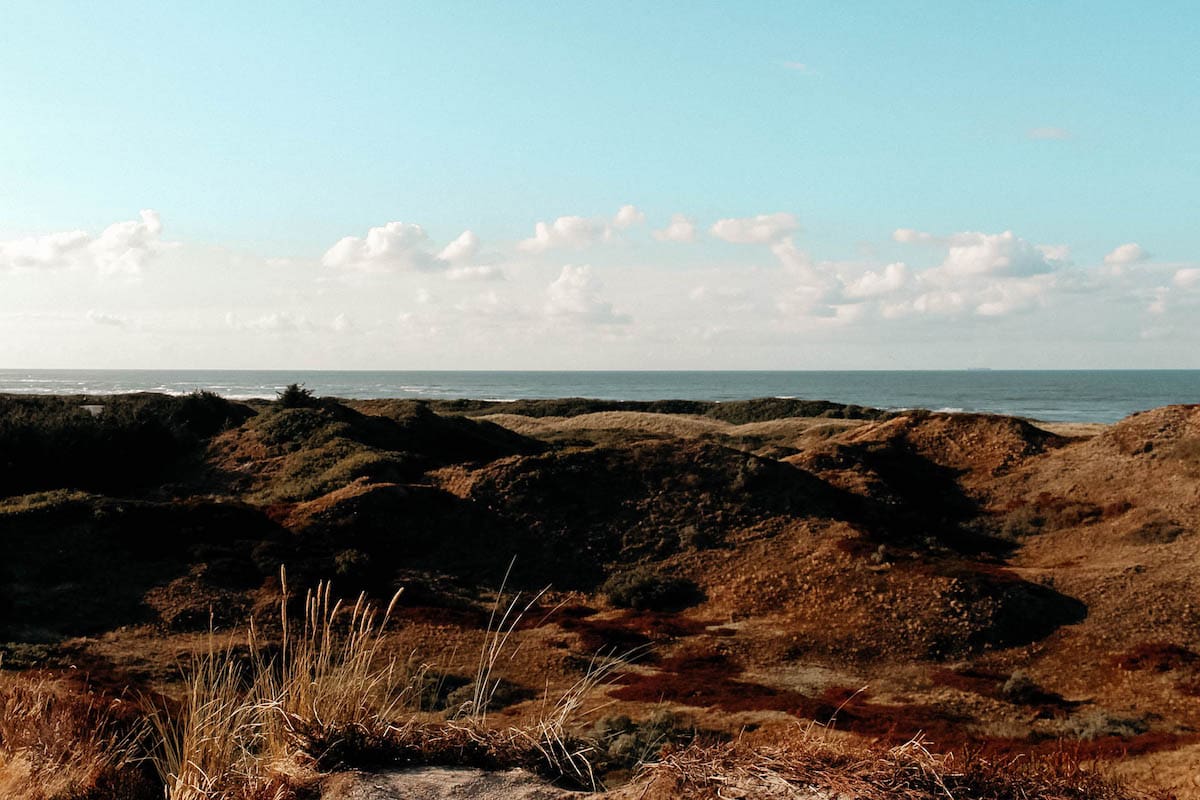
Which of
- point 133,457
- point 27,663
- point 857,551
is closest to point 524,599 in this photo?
point 857,551

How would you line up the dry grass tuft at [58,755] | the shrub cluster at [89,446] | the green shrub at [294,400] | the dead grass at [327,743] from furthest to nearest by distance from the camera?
the green shrub at [294,400] < the shrub cluster at [89,446] < the dry grass tuft at [58,755] < the dead grass at [327,743]

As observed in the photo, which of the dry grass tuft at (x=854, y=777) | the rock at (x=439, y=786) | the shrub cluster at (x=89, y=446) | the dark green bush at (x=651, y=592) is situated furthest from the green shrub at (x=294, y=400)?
the dry grass tuft at (x=854, y=777)

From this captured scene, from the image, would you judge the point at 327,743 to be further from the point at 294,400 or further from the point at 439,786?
the point at 294,400

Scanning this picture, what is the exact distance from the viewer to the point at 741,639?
19672 mm

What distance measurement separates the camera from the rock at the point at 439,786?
5.40 meters

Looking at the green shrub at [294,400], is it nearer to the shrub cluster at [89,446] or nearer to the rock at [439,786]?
the shrub cluster at [89,446]

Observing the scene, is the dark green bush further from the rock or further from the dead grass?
the rock

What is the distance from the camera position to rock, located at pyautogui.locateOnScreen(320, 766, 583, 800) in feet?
17.7

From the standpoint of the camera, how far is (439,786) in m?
5.55

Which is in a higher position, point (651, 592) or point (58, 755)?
point (58, 755)

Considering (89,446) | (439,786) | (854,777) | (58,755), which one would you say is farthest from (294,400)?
(854,777)

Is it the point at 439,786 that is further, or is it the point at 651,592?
the point at 651,592

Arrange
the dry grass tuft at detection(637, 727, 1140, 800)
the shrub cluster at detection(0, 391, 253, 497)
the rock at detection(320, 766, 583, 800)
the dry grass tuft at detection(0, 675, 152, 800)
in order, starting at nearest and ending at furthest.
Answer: the dry grass tuft at detection(637, 727, 1140, 800) → the rock at detection(320, 766, 583, 800) → the dry grass tuft at detection(0, 675, 152, 800) → the shrub cluster at detection(0, 391, 253, 497)

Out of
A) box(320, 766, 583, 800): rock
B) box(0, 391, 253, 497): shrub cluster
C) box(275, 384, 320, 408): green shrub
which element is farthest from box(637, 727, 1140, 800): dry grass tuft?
box(275, 384, 320, 408): green shrub
